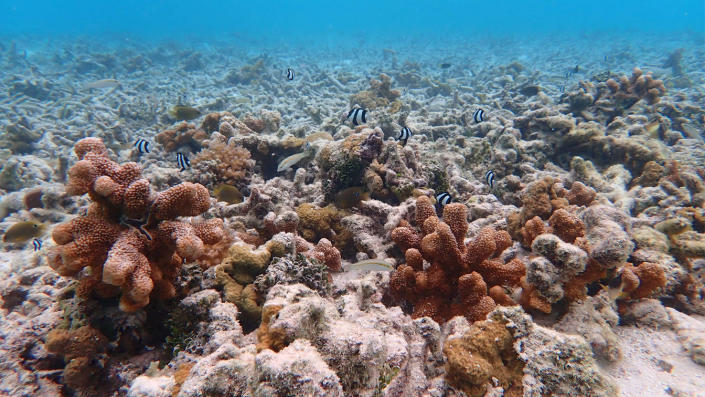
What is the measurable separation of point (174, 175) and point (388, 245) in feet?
15.4

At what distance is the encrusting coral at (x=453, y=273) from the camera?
2828 millimetres

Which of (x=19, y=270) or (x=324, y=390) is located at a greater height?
(x=324, y=390)

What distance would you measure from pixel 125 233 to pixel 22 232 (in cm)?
445

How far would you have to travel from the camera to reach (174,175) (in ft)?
19.9

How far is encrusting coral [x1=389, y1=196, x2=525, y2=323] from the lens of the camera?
2828 millimetres

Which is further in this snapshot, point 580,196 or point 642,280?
point 580,196

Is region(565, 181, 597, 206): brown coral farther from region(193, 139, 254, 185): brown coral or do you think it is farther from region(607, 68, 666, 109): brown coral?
region(607, 68, 666, 109): brown coral

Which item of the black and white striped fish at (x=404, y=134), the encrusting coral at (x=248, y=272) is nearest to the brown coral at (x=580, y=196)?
the black and white striped fish at (x=404, y=134)

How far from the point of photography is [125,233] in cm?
235

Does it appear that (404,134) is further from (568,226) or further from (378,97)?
(378,97)

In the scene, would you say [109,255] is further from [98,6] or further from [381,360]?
[98,6]

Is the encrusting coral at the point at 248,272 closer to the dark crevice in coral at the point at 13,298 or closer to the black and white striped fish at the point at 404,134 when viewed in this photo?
the dark crevice in coral at the point at 13,298

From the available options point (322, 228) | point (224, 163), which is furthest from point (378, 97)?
point (322, 228)

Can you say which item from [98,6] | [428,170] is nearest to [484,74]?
[428,170]
